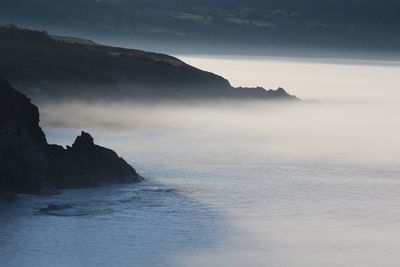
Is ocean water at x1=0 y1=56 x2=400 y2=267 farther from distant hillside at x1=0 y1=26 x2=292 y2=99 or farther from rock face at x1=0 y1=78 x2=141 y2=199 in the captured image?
distant hillside at x1=0 y1=26 x2=292 y2=99

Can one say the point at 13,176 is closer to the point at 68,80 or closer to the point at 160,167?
the point at 160,167

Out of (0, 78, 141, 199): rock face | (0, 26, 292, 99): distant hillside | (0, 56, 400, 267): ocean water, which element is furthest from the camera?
(0, 26, 292, 99): distant hillside

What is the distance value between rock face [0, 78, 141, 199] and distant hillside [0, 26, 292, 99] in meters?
32.8

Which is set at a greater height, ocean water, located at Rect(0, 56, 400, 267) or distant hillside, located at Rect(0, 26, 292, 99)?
distant hillside, located at Rect(0, 26, 292, 99)

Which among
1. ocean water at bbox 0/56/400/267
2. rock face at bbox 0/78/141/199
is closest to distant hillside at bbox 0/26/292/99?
ocean water at bbox 0/56/400/267

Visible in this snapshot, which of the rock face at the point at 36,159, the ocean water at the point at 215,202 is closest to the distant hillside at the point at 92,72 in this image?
the ocean water at the point at 215,202

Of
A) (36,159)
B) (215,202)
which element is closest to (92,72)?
(215,202)

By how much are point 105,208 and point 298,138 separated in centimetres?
3921

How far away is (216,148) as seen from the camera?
7644 cm

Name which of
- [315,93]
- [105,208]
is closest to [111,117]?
[105,208]

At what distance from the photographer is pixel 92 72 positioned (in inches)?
3738

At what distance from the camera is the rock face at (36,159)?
49.1 meters

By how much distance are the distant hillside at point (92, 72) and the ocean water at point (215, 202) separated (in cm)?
172

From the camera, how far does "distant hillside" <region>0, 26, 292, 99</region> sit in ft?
295
